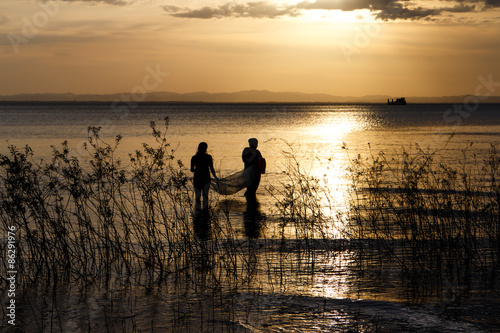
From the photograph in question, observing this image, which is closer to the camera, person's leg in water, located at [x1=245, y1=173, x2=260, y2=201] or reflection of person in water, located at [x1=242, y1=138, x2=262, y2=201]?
reflection of person in water, located at [x1=242, y1=138, x2=262, y2=201]

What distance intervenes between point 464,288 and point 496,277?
87 centimetres

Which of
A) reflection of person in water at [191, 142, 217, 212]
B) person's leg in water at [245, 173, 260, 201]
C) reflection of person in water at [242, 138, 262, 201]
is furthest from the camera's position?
person's leg in water at [245, 173, 260, 201]

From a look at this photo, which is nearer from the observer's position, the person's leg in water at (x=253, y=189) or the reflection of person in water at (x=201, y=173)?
the reflection of person in water at (x=201, y=173)

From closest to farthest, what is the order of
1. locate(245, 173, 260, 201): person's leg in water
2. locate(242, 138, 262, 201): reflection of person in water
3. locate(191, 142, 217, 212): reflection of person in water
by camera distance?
locate(191, 142, 217, 212): reflection of person in water < locate(242, 138, 262, 201): reflection of person in water < locate(245, 173, 260, 201): person's leg in water

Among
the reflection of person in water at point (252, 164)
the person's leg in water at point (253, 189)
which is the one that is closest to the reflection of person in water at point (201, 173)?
the reflection of person in water at point (252, 164)

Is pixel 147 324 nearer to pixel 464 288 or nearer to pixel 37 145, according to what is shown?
pixel 464 288

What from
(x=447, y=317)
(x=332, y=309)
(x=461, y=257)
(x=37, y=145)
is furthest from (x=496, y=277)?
(x=37, y=145)

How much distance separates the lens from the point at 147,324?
7.14 m

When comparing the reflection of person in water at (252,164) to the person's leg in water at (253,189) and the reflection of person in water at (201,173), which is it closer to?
the person's leg in water at (253,189)

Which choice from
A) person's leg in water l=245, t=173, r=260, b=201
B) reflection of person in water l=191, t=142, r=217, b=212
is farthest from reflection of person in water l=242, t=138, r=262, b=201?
reflection of person in water l=191, t=142, r=217, b=212

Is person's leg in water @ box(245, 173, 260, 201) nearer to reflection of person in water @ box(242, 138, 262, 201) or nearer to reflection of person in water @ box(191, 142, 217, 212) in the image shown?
reflection of person in water @ box(242, 138, 262, 201)

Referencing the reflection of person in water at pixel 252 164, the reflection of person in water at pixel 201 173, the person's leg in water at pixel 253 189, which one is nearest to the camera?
the reflection of person in water at pixel 201 173

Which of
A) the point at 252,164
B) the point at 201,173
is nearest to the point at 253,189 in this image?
the point at 252,164

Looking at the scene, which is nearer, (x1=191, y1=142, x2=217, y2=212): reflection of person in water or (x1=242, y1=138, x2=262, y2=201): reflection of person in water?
(x1=191, y1=142, x2=217, y2=212): reflection of person in water
